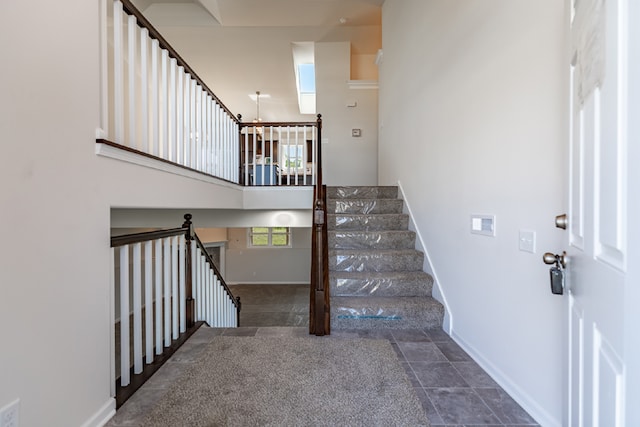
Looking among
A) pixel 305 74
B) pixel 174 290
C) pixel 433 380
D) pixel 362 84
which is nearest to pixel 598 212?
pixel 433 380

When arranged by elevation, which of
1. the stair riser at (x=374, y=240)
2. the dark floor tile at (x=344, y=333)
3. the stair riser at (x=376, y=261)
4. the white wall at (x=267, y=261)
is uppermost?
the stair riser at (x=374, y=240)

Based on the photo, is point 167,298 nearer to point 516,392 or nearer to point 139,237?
point 139,237

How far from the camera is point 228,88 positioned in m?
7.54

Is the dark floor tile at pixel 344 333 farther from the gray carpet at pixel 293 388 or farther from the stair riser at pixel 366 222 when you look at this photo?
the stair riser at pixel 366 222

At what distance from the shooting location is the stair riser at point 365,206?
3.77 meters

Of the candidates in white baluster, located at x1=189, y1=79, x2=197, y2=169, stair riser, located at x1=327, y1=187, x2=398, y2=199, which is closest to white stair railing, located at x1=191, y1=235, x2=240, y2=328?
white baluster, located at x1=189, y1=79, x2=197, y2=169

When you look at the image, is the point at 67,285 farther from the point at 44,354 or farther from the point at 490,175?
the point at 490,175

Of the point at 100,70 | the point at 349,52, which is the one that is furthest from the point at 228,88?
the point at 100,70

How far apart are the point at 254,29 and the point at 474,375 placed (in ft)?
20.7

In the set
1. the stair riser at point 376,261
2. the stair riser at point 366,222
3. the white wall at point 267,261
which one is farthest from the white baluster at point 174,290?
the white wall at point 267,261

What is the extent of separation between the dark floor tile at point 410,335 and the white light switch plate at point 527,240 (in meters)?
1.16

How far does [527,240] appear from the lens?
156cm

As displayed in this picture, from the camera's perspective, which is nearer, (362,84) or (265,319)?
(362,84)

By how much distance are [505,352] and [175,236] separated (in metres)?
2.53
